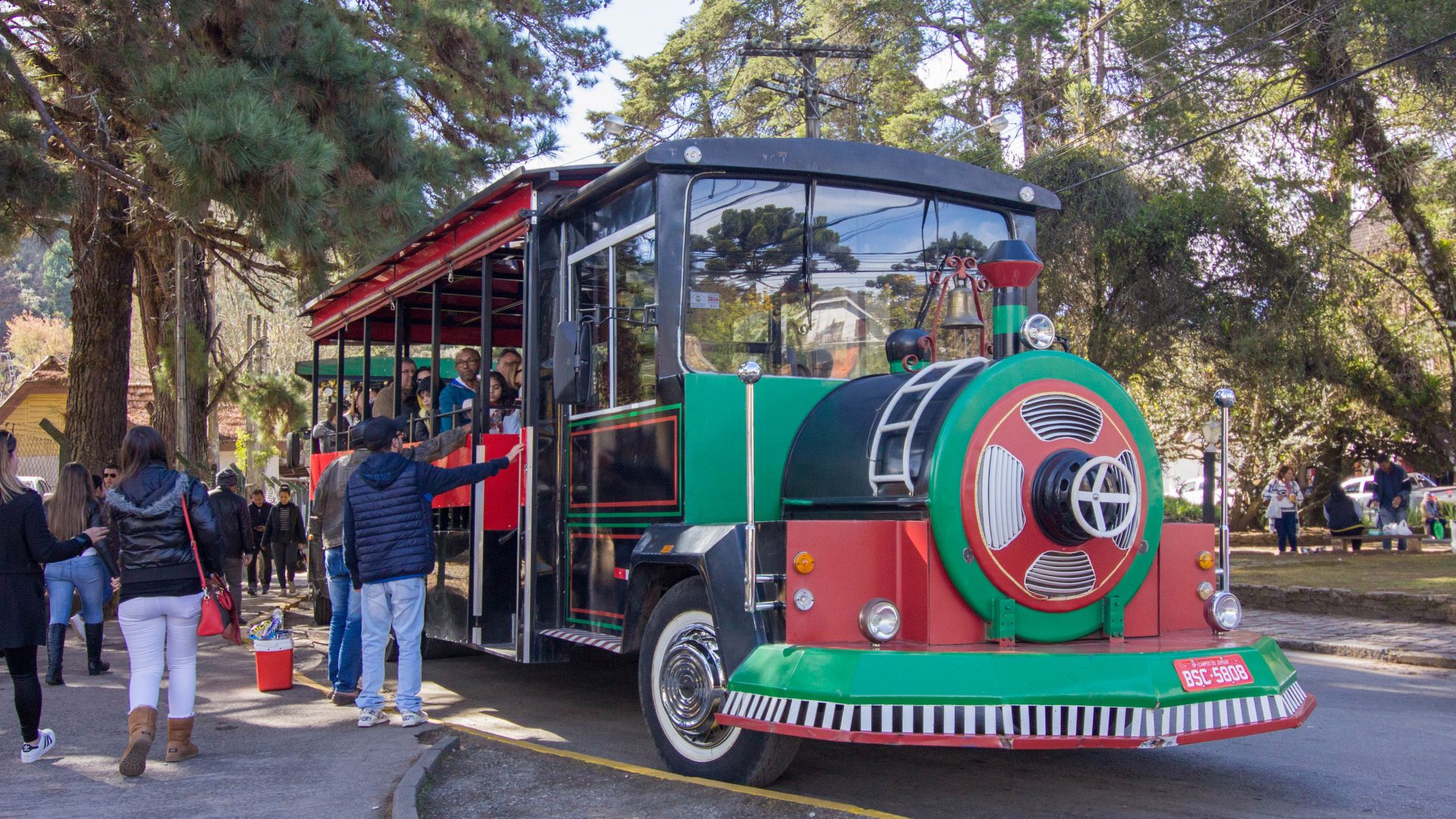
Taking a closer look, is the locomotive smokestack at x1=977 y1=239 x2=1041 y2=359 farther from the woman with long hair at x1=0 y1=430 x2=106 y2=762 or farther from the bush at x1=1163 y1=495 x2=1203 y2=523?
the bush at x1=1163 y1=495 x2=1203 y2=523

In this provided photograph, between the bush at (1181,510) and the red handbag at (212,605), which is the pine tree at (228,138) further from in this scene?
the bush at (1181,510)

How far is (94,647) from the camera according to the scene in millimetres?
9273

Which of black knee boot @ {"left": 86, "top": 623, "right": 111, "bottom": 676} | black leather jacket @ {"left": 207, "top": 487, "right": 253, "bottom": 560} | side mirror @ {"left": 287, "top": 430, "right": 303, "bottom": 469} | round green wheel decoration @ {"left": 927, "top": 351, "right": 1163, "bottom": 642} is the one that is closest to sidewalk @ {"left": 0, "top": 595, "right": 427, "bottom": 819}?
black knee boot @ {"left": 86, "top": 623, "right": 111, "bottom": 676}

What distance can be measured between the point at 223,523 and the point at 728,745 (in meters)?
7.01

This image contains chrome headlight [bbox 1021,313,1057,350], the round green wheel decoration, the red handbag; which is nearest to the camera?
the round green wheel decoration

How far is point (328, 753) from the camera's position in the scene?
20.4ft

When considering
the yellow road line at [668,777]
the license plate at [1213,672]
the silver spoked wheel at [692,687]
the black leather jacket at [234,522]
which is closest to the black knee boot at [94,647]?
the black leather jacket at [234,522]

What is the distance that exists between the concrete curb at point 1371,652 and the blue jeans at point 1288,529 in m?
9.53

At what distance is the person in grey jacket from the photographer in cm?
773

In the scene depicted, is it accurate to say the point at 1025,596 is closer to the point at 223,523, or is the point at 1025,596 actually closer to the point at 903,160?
the point at 903,160

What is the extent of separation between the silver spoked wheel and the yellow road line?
0.13 meters

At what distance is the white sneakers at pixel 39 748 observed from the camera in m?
6.10

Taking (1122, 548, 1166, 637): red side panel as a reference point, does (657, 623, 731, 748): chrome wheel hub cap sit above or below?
below

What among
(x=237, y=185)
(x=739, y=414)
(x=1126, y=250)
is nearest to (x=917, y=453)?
(x=739, y=414)
